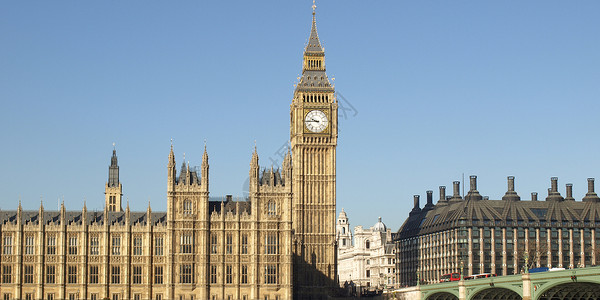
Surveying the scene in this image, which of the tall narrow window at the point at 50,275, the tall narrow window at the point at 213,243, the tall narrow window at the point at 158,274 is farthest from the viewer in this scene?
the tall narrow window at the point at 158,274

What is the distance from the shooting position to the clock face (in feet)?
521

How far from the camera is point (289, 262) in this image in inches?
5468

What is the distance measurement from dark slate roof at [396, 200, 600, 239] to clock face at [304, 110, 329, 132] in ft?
129

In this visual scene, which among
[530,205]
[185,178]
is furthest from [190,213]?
[530,205]

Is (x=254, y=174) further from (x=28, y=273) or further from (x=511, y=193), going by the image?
(x=511, y=193)

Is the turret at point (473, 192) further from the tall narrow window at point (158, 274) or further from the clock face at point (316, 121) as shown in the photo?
the tall narrow window at point (158, 274)

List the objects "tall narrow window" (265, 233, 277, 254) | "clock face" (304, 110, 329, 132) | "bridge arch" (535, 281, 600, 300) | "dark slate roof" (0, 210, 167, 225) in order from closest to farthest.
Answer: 1. "bridge arch" (535, 281, 600, 300)
2. "tall narrow window" (265, 233, 277, 254)
3. "dark slate roof" (0, 210, 167, 225)
4. "clock face" (304, 110, 329, 132)

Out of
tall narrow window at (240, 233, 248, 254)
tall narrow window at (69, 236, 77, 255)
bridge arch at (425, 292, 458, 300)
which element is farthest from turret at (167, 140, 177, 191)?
bridge arch at (425, 292, 458, 300)

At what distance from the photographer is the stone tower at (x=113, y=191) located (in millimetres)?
156750

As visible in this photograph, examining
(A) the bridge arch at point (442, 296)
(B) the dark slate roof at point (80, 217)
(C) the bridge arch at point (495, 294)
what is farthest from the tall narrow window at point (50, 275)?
(C) the bridge arch at point (495, 294)

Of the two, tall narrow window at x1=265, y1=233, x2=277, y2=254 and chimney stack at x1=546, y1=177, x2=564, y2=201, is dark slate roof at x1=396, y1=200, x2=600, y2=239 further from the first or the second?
tall narrow window at x1=265, y1=233, x2=277, y2=254

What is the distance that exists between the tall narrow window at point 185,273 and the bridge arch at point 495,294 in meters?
35.7

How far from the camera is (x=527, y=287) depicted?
112000 mm

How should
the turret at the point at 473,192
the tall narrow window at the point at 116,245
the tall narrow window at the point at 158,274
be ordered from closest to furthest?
the tall narrow window at the point at 158,274 → the tall narrow window at the point at 116,245 → the turret at the point at 473,192
